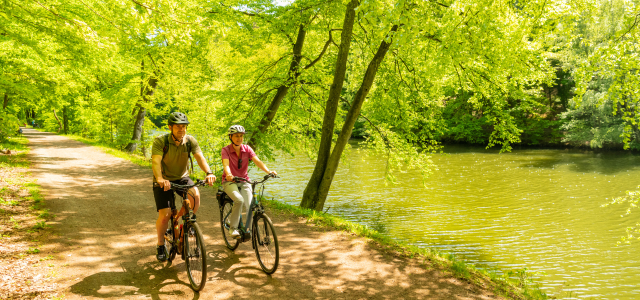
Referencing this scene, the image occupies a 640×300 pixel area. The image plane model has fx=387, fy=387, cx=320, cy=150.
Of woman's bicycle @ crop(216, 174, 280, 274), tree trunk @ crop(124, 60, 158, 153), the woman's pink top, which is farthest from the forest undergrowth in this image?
tree trunk @ crop(124, 60, 158, 153)

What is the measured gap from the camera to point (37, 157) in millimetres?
16719

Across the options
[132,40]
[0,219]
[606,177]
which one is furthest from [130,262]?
[606,177]

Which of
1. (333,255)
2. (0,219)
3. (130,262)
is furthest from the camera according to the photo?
(0,219)

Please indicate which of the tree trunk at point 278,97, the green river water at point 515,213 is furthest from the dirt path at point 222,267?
the green river water at point 515,213

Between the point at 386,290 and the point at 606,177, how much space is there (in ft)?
70.3

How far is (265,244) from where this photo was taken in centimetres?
517

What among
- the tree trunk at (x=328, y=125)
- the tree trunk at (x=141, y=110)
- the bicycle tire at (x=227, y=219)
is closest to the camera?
the bicycle tire at (x=227, y=219)

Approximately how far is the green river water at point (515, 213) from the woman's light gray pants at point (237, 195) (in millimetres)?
6571

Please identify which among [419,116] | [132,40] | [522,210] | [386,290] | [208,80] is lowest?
[522,210]

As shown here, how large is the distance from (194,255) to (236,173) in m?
1.35

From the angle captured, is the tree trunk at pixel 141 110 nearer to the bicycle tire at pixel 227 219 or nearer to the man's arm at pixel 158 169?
the bicycle tire at pixel 227 219

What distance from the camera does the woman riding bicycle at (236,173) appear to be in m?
5.16

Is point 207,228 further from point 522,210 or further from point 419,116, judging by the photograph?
point 522,210

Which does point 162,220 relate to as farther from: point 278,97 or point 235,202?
point 278,97
